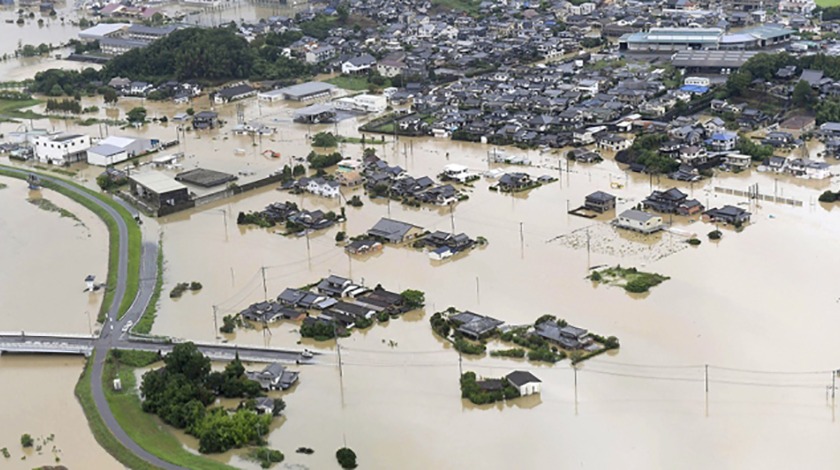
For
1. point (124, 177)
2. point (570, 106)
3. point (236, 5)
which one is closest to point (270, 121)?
point (124, 177)

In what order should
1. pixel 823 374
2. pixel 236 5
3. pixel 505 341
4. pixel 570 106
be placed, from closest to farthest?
1. pixel 823 374
2. pixel 505 341
3. pixel 570 106
4. pixel 236 5

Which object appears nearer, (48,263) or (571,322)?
(571,322)

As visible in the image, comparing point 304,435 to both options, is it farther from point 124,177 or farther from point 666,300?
point 124,177

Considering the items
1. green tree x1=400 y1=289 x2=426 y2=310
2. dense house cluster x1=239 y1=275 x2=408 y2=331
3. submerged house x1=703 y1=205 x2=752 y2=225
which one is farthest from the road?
submerged house x1=703 y1=205 x2=752 y2=225

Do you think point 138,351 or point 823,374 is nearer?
point 823,374

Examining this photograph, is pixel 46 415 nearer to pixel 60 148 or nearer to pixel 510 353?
pixel 510 353

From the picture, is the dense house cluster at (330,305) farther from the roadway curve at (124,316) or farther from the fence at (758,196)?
the fence at (758,196)

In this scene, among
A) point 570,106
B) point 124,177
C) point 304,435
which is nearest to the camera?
point 304,435

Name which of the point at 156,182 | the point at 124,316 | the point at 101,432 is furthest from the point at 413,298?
the point at 156,182
